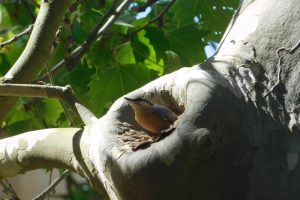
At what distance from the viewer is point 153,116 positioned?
1.40 meters

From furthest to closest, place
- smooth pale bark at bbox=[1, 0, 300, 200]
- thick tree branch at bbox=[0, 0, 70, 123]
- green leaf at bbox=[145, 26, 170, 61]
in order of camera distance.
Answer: green leaf at bbox=[145, 26, 170, 61]
thick tree branch at bbox=[0, 0, 70, 123]
smooth pale bark at bbox=[1, 0, 300, 200]

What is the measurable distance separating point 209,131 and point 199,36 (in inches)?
46.2

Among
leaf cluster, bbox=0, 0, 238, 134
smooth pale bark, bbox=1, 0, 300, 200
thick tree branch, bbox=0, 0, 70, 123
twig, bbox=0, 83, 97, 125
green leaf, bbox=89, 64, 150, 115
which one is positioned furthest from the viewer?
leaf cluster, bbox=0, 0, 238, 134

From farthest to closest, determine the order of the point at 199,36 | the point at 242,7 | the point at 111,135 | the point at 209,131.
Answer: the point at 199,36
the point at 242,7
the point at 111,135
the point at 209,131

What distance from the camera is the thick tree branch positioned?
1.82 metres

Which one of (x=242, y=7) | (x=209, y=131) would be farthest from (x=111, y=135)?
(x=242, y=7)

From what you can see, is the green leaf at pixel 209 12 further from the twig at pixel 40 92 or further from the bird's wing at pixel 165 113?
the bird's wing at pixel 165 113

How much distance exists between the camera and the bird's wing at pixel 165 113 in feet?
4.61

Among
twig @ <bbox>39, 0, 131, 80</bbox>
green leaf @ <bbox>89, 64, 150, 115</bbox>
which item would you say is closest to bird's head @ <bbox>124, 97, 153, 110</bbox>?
green leaf @ <bbox>89, 64, 150, 115</bbox>

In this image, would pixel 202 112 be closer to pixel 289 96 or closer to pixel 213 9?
pixel 289 96

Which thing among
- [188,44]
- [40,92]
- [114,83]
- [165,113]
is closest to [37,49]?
[40,92]

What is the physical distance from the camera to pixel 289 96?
1.42 m

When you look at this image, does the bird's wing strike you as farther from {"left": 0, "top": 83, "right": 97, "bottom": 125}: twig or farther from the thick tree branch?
the thick tree branch

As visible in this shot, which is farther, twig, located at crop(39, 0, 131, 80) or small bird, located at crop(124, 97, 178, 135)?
twig, located at crop(39, 0, 131, 80)
